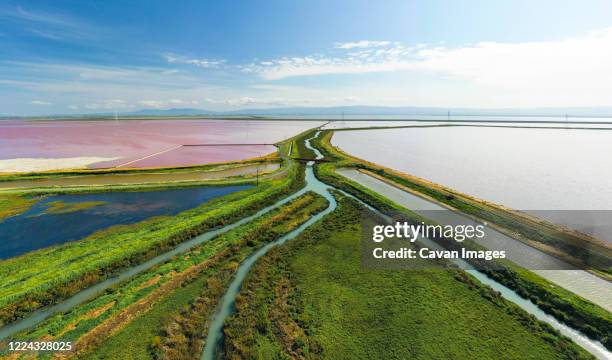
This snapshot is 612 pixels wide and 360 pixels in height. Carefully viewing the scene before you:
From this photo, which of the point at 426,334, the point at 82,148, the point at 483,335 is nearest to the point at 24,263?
the point at 426,334

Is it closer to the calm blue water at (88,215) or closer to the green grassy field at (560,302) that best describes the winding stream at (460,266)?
the green grassy field at (560,302)

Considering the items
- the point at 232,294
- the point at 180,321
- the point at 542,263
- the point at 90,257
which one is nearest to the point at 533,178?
the point at 542,263

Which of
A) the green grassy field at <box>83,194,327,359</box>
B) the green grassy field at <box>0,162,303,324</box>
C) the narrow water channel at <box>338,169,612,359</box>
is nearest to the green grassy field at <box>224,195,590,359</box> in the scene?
the narrow water channel at <box>338,169,612,359</box>

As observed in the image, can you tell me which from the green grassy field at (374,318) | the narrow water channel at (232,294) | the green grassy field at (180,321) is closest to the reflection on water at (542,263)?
the green grassy field at (374,318)

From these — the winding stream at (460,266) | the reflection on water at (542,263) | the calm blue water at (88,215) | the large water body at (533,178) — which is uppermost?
the large water body at (533,178)

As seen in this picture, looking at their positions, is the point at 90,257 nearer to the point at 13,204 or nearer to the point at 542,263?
the point at 13,204

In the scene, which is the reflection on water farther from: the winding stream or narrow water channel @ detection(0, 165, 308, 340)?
narrow water channel @ detection(0, 165, 308, 340)
